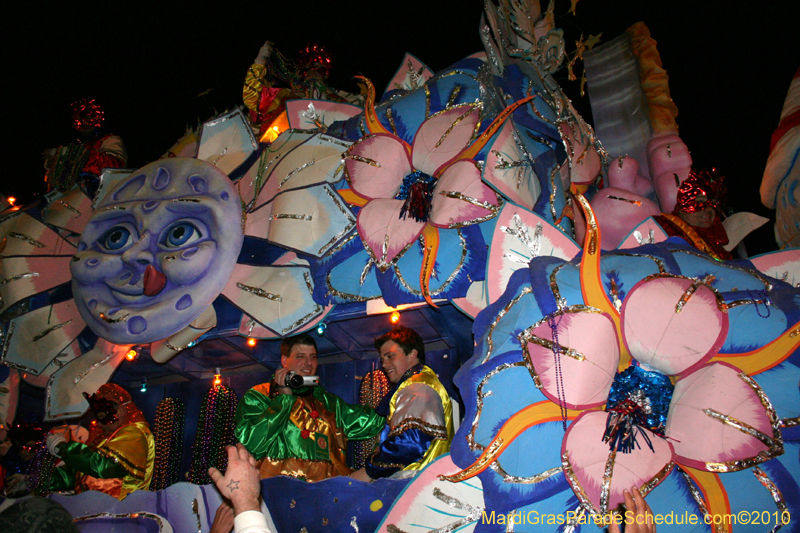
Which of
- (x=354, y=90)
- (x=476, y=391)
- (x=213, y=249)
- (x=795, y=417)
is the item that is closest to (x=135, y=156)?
(x=354, y=90)

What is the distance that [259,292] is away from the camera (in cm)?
225

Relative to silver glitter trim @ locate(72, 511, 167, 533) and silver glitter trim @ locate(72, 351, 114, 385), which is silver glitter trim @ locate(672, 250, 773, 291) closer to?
silver glitter trim @ locate(72, 511, 167, 533)

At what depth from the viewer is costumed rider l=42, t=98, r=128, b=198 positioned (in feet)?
10.1

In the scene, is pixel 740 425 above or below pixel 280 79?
below

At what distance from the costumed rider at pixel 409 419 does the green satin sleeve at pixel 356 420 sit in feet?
0.77

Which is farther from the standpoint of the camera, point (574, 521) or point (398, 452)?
point (398, 452)

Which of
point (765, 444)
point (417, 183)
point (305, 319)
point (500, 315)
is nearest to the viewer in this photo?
point (765, 444)

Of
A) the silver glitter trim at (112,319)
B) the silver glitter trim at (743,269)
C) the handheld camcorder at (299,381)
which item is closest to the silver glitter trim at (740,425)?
the silver glitter trim at (743,269)

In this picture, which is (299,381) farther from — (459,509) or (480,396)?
(480,396)

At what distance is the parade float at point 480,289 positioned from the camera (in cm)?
130

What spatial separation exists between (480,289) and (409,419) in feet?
1.70

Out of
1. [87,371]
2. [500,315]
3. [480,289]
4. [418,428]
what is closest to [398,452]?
[418,428]

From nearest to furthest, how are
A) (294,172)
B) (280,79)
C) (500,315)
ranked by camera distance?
(500,315) → (294,172) → (280,79)

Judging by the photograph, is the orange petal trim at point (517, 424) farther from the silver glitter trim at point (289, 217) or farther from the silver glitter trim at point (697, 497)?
the silver glitter trim at point (289, 217)
